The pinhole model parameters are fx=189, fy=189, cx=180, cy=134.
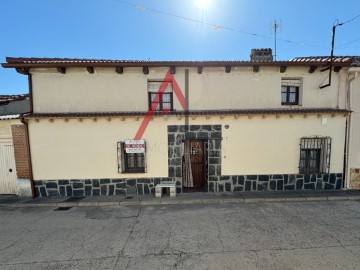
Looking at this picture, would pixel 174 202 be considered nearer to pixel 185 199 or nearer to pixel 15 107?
pixel 185 199

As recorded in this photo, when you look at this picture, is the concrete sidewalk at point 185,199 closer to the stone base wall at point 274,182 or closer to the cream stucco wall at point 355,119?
the stone base wall at point 274,182

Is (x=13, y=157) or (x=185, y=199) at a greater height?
(x=13, y=157)

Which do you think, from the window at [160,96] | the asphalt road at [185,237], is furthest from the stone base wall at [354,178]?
the window at [160,96]

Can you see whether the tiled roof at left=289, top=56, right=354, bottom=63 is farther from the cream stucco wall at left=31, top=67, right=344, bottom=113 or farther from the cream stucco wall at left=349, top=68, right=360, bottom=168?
the cream stucco wall at left=349, top=68, right=360, bottom=168

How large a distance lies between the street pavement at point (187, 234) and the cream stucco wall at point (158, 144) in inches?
44.5

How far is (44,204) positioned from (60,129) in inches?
105

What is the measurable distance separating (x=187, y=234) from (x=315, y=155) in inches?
250

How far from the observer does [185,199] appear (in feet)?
22.3

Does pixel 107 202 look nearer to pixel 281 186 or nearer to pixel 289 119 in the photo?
pixel 281 186

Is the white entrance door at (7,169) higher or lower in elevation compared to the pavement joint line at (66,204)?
higher

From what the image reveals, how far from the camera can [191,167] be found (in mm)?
7961

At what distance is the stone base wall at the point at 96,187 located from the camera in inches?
284

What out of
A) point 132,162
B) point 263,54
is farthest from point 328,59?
point 132,162

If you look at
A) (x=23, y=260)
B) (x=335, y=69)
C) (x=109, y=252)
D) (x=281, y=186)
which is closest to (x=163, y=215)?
(x=109, y=252)
